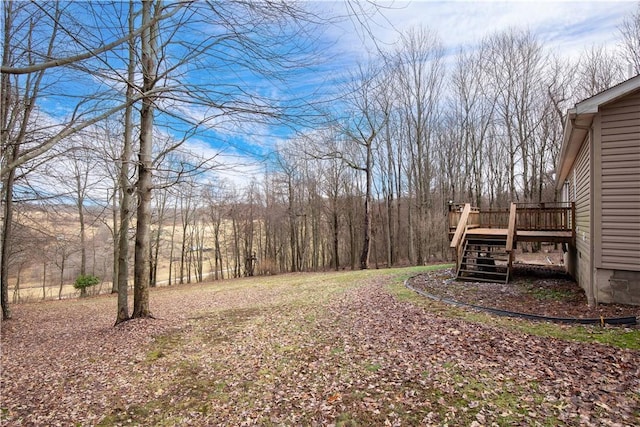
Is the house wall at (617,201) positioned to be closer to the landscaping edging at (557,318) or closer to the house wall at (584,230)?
the house wall at (584,230)

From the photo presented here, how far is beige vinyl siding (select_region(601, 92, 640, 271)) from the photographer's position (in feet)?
17.8

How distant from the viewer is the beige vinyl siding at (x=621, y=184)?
5.43 metres

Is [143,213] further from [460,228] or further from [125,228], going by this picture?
[460,228]

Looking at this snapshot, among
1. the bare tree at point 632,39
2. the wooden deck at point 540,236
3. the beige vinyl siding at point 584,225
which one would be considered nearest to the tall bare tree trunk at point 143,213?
the beige vinyl siding at point 584,225

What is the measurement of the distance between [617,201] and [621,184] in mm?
305

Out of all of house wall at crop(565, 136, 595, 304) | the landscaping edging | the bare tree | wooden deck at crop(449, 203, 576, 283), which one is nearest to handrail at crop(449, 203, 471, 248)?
wooden deck at crop(449, 203, 576, 283)

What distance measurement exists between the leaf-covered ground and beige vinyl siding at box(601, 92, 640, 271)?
181cm

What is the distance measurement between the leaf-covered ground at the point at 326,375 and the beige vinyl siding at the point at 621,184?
71.2 inches

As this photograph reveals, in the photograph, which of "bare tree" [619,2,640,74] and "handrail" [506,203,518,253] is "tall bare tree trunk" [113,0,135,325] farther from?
"bare tree" [619,2,640,74]

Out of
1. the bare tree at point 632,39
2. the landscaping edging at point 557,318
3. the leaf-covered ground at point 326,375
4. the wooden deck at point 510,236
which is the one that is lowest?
the leaf-covered ground at point 326,375

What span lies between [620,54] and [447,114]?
29.9ft

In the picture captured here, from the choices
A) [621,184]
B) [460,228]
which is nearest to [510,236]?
[460,228]

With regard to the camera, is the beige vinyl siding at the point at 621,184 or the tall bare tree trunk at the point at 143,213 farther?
the tall bare tree trunk at the point at 143,213

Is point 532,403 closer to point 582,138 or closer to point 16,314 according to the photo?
point 582,138
